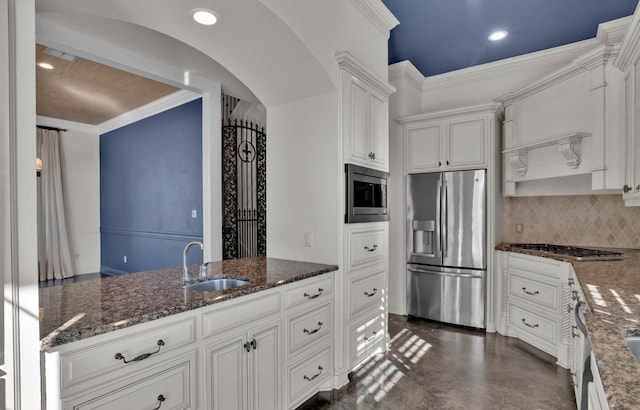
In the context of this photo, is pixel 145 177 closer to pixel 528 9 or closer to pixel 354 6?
pixel 354 6

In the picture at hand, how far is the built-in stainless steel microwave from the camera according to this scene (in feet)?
8.28

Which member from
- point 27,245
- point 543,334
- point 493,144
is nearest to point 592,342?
point 27,245

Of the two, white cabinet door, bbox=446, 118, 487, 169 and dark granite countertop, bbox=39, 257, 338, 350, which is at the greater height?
white cabinet door, bbox=446, 118, 487, 169

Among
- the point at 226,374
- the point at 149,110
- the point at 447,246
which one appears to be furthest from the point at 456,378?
the point at 149,110

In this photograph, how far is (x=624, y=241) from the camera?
3180mm

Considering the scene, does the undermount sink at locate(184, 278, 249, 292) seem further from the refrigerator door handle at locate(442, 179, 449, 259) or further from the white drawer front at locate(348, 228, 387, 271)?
the refrigerator door handle at locate(442, 179, 449, 259)

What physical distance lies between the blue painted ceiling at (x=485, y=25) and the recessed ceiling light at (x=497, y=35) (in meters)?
0.05

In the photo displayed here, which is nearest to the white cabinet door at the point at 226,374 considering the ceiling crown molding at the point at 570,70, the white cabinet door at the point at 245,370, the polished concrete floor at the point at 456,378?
the white cabinet door at the point at 245,370

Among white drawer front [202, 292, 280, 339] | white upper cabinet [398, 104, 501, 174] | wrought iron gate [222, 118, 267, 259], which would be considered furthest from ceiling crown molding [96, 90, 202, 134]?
white drawer front [202, 292, 280, 339]

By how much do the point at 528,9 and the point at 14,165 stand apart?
3581 mm

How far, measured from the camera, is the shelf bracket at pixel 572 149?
9.59 feet

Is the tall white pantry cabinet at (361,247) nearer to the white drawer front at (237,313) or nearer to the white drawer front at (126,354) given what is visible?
the white drawer front at (237,313)

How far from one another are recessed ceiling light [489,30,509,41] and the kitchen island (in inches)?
111

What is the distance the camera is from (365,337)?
2.77 meters
